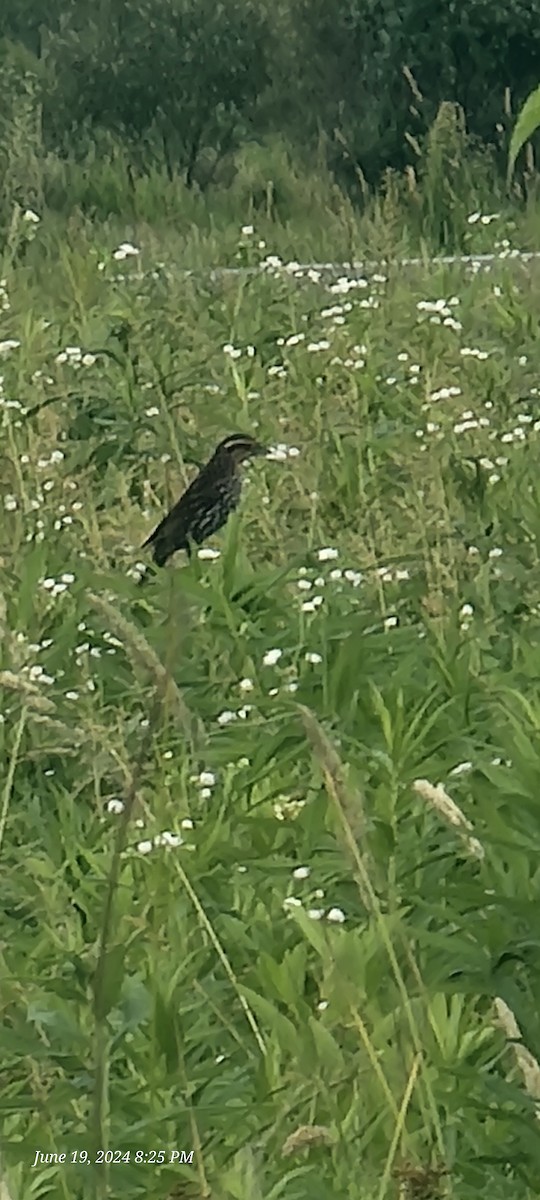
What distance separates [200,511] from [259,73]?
34.2 ft

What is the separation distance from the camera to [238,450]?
503 centimetres

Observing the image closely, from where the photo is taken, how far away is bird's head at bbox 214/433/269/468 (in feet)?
16.3

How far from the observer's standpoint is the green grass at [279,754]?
2293mm

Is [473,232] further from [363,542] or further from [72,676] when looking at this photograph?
[72,676]

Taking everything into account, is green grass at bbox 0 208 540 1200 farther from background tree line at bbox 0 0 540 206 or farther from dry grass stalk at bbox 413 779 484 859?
background tree line at bbox 0 0 540 206

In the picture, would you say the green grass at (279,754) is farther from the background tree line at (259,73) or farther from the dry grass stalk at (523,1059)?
the background tree line at (259,73)

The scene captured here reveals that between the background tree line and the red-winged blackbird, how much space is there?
27.8 ft

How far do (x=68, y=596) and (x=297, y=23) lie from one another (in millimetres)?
10580

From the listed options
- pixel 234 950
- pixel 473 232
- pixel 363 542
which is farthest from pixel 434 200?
pixel 234 950

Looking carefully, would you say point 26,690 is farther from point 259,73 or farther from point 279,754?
point 259,73

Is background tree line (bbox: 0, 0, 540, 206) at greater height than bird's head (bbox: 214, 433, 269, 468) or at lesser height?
lesser
